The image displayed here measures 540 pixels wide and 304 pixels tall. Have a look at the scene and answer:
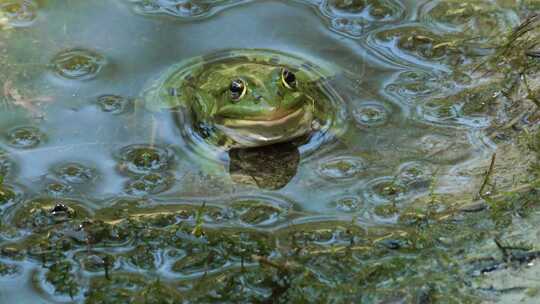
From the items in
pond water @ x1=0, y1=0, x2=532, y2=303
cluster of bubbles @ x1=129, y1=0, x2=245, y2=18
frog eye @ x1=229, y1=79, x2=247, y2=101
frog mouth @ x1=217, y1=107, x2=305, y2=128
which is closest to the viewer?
pond water @ x1=0, y1=0, x2=532, y2=303

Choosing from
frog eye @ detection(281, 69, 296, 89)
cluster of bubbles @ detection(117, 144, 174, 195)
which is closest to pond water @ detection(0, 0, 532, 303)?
cluster of bubbles @ detection(117, 144, 174, 195)

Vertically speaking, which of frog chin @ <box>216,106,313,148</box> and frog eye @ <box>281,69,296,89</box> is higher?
frog eye @ <box>281,69,296,89</box>

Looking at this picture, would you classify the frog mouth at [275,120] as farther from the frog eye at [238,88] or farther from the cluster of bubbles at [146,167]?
the cluster of bubbles at [146,167]

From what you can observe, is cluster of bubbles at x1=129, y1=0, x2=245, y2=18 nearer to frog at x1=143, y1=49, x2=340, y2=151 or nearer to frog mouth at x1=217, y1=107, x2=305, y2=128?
frog at x1=143, y1=49, x2=340, y2=151

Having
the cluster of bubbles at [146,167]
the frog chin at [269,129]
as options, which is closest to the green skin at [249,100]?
the frog chin at [269,129]

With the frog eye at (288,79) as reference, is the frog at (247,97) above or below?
below

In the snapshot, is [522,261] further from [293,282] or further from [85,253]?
[85,253]
